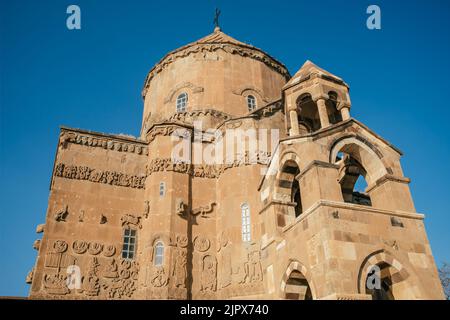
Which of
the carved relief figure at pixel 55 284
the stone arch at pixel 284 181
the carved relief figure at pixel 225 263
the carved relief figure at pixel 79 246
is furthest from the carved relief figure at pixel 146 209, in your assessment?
the stone arch at pixel 284 181

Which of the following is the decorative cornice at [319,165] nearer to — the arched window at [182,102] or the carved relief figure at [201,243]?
the carved relief figure at [201,243]

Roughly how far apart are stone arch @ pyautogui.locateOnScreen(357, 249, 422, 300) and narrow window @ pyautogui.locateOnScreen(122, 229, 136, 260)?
10174mm

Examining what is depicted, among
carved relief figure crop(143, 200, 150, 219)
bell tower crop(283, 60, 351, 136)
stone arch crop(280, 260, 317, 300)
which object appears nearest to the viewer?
stone arch crop(280, 260, 317, 300)

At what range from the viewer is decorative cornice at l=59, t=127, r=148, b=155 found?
18422mm

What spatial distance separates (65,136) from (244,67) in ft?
37.4

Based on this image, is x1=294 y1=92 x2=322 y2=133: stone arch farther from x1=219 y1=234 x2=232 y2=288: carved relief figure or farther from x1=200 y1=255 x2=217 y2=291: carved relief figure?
x1=200 y1=255 x2=217 y2=291: carved relief figure

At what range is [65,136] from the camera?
18328mm

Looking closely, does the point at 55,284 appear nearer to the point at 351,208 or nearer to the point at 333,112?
the point at 351,208

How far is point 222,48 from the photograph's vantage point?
23734 millimetres

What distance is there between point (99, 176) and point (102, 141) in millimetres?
1950

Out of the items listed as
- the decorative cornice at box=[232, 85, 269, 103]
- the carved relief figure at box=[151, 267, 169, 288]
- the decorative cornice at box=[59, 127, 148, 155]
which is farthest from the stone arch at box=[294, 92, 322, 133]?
the carved relief figure at box=[151, 267, 169, 288]

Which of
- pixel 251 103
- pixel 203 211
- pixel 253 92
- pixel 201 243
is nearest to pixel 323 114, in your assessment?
pixel 203 211

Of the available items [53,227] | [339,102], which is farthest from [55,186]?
[339,102]
